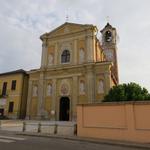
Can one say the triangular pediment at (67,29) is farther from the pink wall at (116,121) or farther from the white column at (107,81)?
the pink wall at (116,121)

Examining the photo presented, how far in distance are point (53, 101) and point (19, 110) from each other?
565 centimetres

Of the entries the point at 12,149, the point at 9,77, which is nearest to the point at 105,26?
the point at 9,77

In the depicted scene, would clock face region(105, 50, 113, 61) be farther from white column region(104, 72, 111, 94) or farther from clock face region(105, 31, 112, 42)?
white column region(104, 72, 111, 94)

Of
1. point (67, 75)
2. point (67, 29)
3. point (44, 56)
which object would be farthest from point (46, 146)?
point (67, 29)

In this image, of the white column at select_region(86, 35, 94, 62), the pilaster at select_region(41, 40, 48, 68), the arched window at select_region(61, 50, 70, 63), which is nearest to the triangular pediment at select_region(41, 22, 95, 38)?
the pilaster at select_region(41, 40, 48, 68)

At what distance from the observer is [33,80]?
28188 mm

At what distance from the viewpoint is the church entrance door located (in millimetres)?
25356

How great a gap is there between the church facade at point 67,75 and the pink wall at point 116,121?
1148cm

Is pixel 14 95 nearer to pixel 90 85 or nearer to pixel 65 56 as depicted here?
pixel 65 56

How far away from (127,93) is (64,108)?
30.3 feet

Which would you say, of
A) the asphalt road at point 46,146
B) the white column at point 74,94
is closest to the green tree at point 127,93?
the white column at point 74,94

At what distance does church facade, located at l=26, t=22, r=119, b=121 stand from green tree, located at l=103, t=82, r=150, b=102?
2.95 meters

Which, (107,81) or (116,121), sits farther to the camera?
(107,81)

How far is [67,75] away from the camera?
1019 inches
